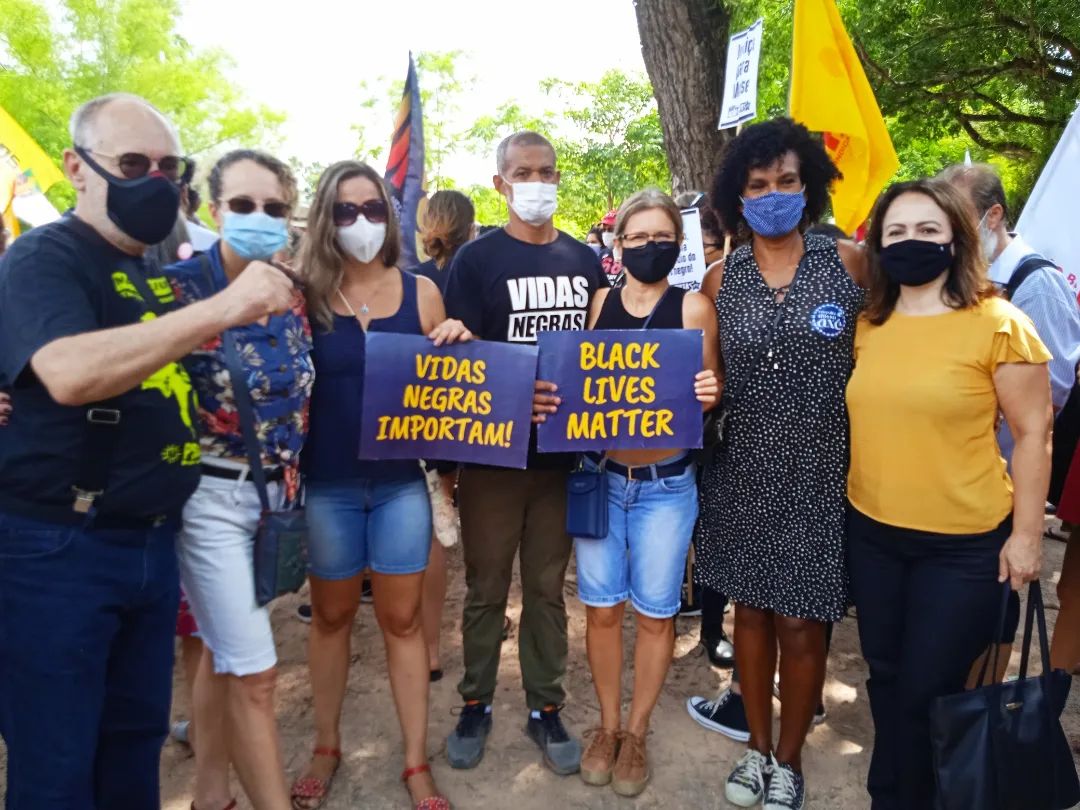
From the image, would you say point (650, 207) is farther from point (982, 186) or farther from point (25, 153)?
point (25, 153)

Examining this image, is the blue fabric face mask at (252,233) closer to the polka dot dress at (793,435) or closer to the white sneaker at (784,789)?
the polka dot dress at (793,435)

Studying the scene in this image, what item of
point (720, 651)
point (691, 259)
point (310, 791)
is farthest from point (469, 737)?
point (691, 259)

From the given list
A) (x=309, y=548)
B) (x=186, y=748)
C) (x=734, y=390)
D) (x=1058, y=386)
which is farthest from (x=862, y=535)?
(x=186, y=748)

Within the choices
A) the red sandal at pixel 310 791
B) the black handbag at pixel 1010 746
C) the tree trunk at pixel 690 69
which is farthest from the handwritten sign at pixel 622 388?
the tree trunk at pixel 690 69

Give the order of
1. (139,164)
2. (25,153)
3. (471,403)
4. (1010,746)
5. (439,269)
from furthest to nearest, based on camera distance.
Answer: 1. (25,153)
2. (439,269)
3. (471,403)
4. (1010,746)
5. (139,164)

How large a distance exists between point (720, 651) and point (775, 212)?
7.92 ft

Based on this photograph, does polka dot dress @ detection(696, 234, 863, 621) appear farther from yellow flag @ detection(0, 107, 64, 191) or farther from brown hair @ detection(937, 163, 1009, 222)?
yellow flag @ detection(0, 107, 64, 191)

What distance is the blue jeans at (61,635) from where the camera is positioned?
6.31 feet

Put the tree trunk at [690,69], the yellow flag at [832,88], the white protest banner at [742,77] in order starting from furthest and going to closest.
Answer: the tree trunk at [690,69]
the white protest banner at [742,77]
the yellow flag at [832,88]

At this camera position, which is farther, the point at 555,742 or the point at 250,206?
the point at 555,742

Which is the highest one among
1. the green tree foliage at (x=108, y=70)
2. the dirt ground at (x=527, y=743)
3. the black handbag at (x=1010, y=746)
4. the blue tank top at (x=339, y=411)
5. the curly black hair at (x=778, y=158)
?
the green tree foliage at (x=108, y=70)

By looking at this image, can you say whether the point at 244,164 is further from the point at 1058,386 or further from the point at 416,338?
the point at 1058,386

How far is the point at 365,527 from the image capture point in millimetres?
2846

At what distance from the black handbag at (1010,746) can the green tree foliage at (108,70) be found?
22703 millimetres
